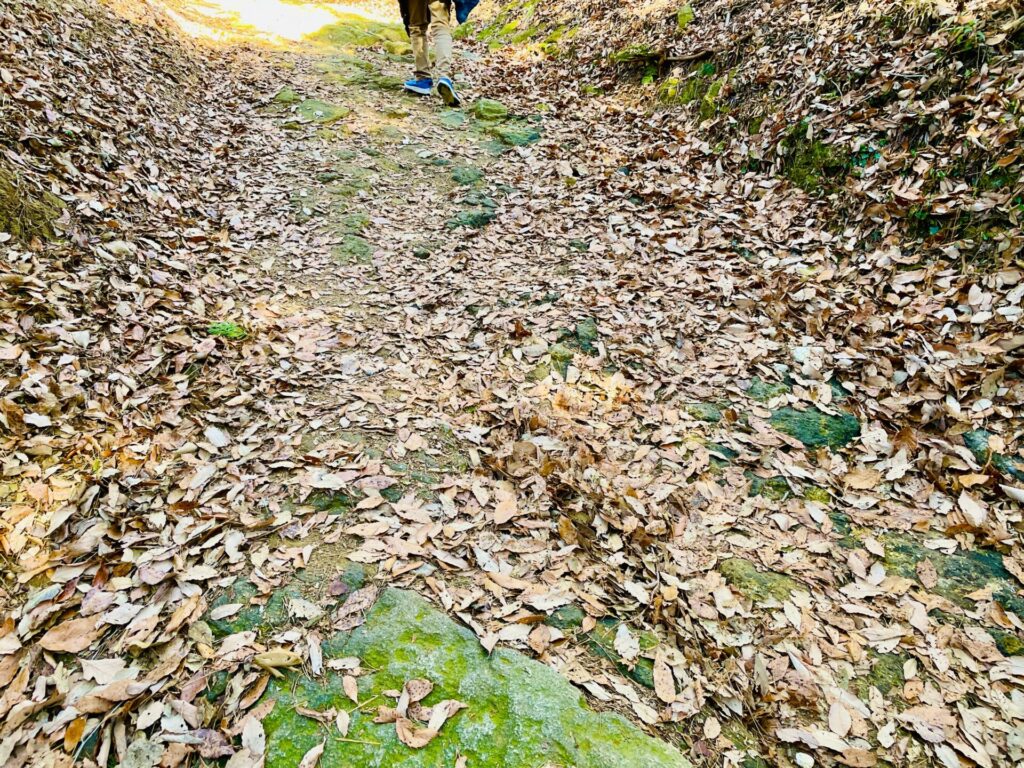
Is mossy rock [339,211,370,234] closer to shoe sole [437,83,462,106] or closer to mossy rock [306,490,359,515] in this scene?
shoe sole [437,83,462,106]

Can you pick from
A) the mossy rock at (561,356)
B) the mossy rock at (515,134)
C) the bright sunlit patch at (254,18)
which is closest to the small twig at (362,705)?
the mossy rock at (561,356)

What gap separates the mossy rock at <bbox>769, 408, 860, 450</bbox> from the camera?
3992 mm

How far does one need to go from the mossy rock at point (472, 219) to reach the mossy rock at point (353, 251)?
105 cm

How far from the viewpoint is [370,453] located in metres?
3.85

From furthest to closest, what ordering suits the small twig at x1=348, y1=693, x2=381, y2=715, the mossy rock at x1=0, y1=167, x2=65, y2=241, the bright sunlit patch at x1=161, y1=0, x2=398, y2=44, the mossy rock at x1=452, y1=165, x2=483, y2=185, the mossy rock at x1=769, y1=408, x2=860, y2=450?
1. the bright sunlit patch at x1=161, y1=0, x2=398, y2=44
2. the mossy rock at x1=452, y1=165, x2=483, y2=185
3. the mossy rock at x1=0, y1=167, x2=65, y2=241
4. the mossy rock at x1=769, y1=408, x2=860, y2=450
5. the small twig at x1=348, y1=693, x2=381, y2=715

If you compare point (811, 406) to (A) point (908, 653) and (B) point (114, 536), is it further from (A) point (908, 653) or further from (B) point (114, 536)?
(B) point (114, 536)

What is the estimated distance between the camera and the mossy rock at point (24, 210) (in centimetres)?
418

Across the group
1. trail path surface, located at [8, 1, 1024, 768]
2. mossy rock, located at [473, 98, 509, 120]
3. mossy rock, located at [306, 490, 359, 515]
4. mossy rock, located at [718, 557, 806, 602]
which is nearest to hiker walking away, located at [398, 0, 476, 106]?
mossy rock, located at [473, 98, 509, 120]

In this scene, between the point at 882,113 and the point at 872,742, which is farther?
the point at 882,113

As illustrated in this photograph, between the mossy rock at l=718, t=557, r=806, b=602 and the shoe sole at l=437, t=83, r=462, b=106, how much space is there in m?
8.77

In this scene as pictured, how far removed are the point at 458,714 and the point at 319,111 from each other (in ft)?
30.4

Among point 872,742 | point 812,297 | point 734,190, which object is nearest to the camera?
point 872,742

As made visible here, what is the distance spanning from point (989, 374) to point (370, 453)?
437 centimetres

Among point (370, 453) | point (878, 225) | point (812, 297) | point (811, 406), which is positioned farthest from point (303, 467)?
point (878, 225)
